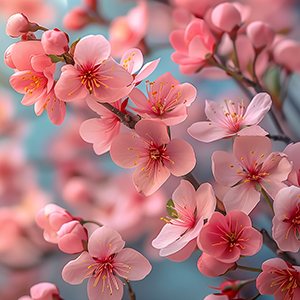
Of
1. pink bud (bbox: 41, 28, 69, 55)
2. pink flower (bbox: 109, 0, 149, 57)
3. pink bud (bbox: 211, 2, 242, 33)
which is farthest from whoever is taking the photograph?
pink flower (bbox: 109, 0, 149, 57)

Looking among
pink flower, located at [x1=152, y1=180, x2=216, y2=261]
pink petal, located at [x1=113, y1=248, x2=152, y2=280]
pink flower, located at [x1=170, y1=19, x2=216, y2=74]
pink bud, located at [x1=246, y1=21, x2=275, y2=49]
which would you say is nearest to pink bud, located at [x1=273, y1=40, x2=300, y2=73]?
pink bud, located at [x1=246, y1=21, x2=275, y2=49]

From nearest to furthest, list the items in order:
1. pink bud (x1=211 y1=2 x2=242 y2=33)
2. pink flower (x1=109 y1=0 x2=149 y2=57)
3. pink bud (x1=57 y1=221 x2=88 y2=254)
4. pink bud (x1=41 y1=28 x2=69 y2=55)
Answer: pink bud (x1=41 y1=28 x2=69 y2=55), pink bud (x1=57 y1=221 x2=88 y2=254), pink bud (x1=211 y1=2 x2=242 y2=33), pink flower (x1=109 y1=0 x2=149 y2=57)

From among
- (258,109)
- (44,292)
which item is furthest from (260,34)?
(44,292)

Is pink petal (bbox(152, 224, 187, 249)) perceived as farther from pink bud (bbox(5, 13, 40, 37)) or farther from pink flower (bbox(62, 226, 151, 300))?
pink bud (bbox(5, 13, 40, 37))

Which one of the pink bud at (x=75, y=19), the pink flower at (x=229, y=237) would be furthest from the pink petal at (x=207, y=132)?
the pink bud at (x=75, y=19)

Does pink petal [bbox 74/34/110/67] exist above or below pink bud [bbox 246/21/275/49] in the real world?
below

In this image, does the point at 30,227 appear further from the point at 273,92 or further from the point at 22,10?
the point at 273,92

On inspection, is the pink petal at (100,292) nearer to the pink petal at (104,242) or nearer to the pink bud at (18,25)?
the pink petal at (104,242)
